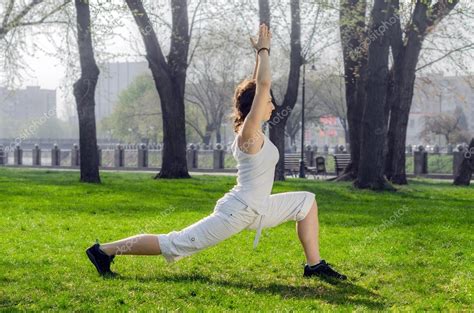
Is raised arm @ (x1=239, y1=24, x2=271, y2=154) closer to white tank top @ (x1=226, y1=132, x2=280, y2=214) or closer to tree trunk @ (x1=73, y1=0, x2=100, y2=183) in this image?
white tank top @ (x1=226, y1=132, x2=280, y2=214)

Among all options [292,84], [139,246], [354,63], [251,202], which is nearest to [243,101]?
[251,202]

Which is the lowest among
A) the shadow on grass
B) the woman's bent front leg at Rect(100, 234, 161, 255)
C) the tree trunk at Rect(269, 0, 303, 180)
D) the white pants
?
the shadow on grass

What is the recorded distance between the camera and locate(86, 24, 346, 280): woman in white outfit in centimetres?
580

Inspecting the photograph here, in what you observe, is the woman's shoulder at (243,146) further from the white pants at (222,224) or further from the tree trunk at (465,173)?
the tree trunk at (465,173)

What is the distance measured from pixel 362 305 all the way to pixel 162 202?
29.8 feet

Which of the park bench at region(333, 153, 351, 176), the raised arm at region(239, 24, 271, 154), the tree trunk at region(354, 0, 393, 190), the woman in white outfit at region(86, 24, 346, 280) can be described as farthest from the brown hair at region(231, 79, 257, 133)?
the park bench at region(333, 153, 351, 176)

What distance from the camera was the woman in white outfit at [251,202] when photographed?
5805 millimetres

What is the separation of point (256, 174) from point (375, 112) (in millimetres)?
12211

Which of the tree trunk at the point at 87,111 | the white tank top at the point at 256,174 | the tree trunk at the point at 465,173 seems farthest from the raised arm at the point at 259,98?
the tree trunk at the point at 465,173

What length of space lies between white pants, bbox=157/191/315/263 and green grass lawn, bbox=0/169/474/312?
284 millimetres

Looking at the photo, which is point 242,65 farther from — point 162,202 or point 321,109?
point 162,202

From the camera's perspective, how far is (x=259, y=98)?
574cm

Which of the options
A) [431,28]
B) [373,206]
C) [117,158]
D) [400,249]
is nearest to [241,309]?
[400,249]

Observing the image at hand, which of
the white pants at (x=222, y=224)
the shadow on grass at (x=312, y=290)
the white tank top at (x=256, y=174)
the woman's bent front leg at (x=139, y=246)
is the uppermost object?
the white tank top at (x=256, y=174)
